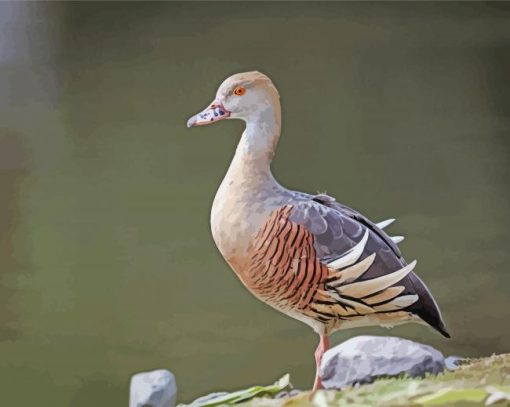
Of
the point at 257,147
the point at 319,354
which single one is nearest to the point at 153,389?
the point at 319,354

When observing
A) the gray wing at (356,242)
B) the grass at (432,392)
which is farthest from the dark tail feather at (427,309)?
the grass at (432,392)

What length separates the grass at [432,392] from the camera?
5.61 feet

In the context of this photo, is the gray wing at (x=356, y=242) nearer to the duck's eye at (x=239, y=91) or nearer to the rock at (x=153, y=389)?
the duck's eye at (x=239, y=91)

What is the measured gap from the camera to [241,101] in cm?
192

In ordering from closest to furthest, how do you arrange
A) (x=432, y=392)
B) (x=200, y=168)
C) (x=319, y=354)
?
(x=432, y=392), (x=319, y=354), (x=200, y=168)

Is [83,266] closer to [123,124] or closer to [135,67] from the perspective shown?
[123,124]

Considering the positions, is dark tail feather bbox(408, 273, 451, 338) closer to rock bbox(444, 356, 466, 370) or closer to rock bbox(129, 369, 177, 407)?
rock bbox(444, 356, 466, 370)

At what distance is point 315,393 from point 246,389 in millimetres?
193

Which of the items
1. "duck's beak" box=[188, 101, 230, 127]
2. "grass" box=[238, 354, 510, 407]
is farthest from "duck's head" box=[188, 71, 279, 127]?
"grass" box=[238, 354, 510, 407]

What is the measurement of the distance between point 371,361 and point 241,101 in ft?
2.68

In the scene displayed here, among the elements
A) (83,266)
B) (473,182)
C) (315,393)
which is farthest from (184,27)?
(315,393)

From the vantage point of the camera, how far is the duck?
71.7 inches

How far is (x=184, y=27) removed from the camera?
6.95 feet

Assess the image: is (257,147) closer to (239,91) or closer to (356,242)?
(239,91)
